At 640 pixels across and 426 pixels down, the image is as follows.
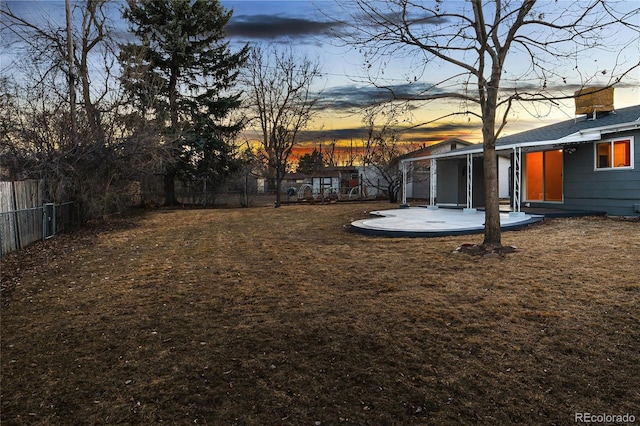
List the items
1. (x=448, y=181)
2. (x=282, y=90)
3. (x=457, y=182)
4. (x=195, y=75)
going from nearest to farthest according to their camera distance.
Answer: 1. (x=457, y=182)
2. (x=448, y=181)
3. (x=195, y=75)
4. (x=282, y=90)

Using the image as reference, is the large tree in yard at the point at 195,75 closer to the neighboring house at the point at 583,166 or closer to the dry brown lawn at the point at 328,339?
the neighboring house at the point at 583,166

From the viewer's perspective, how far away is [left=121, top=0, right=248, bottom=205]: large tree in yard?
798 inches

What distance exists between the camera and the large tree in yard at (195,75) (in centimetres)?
2027

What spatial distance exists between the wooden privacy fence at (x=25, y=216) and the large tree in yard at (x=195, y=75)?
9590 millimetres

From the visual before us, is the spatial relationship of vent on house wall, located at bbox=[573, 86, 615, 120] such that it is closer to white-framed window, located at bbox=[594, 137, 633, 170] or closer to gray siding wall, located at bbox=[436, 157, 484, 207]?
white-framed window, located at bbox=[594, 137, 633, 170]

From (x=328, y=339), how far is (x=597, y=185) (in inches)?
455

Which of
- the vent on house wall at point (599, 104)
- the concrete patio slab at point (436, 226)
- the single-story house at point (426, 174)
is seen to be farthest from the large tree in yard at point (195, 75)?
the vent on house wall at point (599, 104)

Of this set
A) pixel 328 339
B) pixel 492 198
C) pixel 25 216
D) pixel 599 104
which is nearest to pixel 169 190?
pixel 25 216

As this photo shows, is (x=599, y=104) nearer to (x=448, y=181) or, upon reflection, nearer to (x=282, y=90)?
(x=448, y=181)

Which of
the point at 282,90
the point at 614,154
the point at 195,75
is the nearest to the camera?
the point at 614,154

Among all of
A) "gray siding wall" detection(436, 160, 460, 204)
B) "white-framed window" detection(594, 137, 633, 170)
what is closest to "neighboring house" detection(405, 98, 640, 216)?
"white-framed window" detection(594, 137, 633, 170)

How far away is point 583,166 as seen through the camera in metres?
12.2

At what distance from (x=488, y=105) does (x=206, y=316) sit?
5.72 metres

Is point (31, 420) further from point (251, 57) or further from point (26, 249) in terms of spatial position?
point (251, 57)
